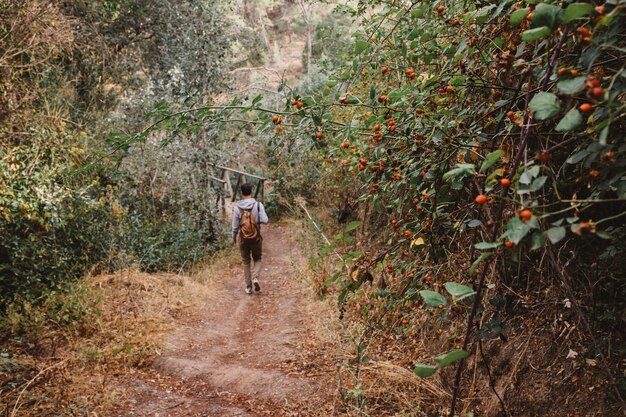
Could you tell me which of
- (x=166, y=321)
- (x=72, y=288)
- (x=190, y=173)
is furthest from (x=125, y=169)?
(x=166, y=321)

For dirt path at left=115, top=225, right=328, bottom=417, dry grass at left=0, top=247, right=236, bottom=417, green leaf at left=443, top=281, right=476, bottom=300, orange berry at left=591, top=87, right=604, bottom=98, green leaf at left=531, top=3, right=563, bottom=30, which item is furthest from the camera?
dirt path at left=115, top=225, right=328, bottom=417

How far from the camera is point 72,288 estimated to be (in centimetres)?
558

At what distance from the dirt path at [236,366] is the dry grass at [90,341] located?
0.21 meters

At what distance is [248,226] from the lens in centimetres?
639

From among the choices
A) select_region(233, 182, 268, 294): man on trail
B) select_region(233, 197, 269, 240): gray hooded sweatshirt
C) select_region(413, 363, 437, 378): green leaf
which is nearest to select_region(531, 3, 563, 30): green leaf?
select_region(413, 363, 437, 378): green leaf

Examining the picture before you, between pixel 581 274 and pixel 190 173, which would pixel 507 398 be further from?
pixel 190 173

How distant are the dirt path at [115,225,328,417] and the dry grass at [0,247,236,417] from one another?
211mm

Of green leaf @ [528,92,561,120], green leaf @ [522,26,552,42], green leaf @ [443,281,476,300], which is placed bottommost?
green leaf @ [443,281,476,300]

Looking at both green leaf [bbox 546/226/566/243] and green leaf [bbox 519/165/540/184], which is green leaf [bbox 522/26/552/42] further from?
green leaf [bbox 546/226/566/243]

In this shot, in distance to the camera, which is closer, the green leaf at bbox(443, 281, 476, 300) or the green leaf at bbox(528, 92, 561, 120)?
the green leaf at bbox(528, 92, 561, 120)

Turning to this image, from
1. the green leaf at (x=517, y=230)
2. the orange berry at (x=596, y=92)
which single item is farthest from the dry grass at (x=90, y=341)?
the orange berry at (x=596, y=92)

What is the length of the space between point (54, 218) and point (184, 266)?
274 centimetres

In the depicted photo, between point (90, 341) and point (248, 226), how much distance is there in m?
2.57

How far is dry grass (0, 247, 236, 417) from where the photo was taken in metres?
3.40
